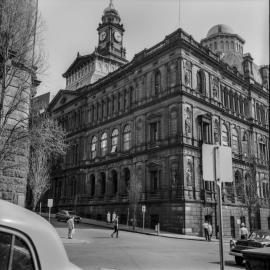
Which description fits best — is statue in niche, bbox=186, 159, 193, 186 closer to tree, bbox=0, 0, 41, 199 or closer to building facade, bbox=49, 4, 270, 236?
building facade, bbox=49, 4, 270, 236

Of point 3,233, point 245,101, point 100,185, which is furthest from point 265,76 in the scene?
point 3,233

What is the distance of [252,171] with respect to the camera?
4428cm

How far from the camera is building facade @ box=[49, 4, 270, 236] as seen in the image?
37.6 meters

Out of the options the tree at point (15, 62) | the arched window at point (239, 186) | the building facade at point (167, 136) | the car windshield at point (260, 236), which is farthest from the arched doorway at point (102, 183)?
the tree at point (15, 62)

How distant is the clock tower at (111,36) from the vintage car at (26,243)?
197 ft

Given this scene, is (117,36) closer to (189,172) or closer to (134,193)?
(134,193)

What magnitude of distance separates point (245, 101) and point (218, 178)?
46790 millimetres

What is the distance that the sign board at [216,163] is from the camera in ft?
21.8

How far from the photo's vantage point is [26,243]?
3.37m

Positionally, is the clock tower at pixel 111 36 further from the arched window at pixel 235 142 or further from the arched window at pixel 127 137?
the arched window at pixel 235 142

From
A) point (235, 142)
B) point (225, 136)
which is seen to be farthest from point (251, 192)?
point (235, 142)

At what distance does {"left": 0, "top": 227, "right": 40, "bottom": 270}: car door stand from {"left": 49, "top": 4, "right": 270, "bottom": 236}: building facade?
32648 mm

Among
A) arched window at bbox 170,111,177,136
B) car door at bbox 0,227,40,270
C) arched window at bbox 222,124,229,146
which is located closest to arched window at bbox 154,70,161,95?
arched window at bbox 170,111,177,136

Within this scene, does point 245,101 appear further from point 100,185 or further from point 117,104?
point 100,185
